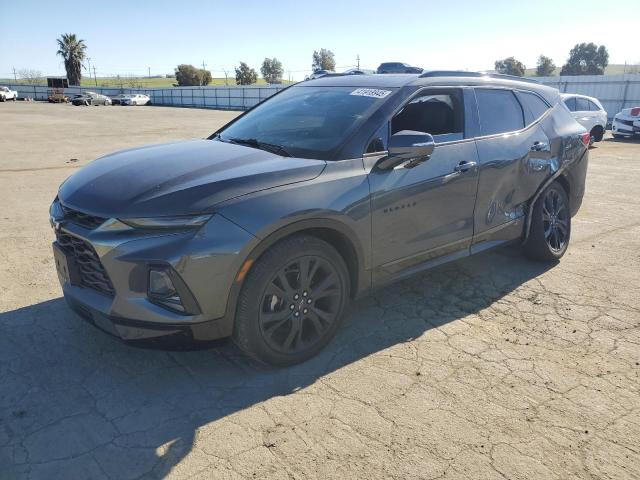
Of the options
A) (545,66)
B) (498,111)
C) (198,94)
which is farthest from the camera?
(545,66)

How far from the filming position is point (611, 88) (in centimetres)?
2683

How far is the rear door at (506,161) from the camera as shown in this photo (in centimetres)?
409

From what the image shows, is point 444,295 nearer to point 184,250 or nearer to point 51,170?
point 184,250

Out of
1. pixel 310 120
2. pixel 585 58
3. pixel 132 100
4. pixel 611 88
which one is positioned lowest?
pixel 310 120

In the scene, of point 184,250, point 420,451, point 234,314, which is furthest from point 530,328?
point 184,250

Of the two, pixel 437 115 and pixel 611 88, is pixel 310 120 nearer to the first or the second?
pixel 437 115

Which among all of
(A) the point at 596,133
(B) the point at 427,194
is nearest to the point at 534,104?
(B) the point at 427,194

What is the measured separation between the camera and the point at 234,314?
279 centimetres

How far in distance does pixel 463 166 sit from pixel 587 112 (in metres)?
13.6

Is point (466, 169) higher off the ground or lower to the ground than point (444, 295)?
higher

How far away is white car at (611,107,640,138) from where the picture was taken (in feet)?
58.6

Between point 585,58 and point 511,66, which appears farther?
point 585,58

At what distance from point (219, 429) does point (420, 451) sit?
3.32 feet

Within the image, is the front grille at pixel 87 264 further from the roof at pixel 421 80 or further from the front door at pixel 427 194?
the roof at pixel 421 80
